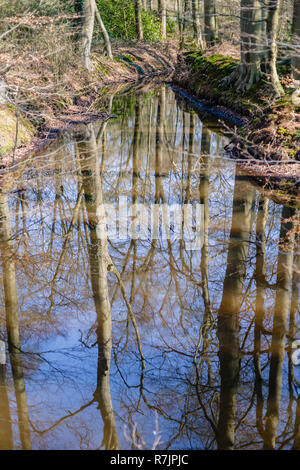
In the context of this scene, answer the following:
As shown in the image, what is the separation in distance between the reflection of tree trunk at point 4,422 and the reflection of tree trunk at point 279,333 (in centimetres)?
177

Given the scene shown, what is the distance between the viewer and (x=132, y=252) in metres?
5.77

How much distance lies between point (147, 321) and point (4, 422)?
1658 millimetres

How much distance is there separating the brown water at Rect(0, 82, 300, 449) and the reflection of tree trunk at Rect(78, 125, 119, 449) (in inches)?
0.6

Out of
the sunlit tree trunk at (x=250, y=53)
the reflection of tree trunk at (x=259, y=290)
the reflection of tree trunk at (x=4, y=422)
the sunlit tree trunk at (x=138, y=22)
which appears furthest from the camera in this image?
the sunlit tree trunk at (x=138, y=22)

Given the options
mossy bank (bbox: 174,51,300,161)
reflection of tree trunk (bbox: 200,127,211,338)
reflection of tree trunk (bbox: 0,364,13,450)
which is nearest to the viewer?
reflection of tree trunk (bbox: 0,364,13,450)

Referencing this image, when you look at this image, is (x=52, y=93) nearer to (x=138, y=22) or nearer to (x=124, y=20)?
(x=138, y=22)

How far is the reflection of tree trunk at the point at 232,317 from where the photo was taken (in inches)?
126

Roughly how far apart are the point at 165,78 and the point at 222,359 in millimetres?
24180

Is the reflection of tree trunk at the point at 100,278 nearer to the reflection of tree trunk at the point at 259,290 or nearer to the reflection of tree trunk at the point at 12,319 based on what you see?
the reflection of tree trunk at the point at 12,319

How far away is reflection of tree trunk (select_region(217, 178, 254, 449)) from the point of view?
10.5 ft

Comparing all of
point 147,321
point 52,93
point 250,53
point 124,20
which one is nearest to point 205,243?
point 147,321

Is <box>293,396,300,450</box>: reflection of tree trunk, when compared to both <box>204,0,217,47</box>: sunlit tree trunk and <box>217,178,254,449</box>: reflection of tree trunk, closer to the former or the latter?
<box>217,178,254,449</box>: reflection of tree trunk

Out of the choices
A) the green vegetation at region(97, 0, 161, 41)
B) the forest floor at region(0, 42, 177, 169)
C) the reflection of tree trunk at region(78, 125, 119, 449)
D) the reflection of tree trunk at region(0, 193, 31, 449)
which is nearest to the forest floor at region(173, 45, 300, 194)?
the reflection of tree trunk at region(78, 125, 119, 449)

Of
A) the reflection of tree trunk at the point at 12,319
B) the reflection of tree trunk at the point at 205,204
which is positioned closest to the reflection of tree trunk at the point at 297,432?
the reflection of tree trunk at the point at 205,204
